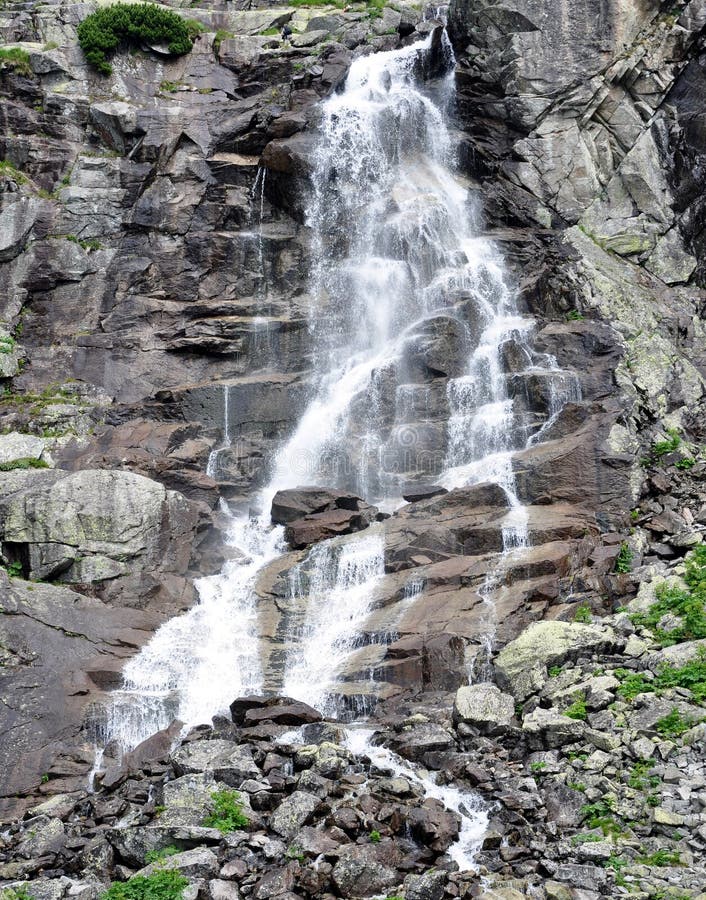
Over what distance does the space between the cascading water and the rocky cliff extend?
0.48 m

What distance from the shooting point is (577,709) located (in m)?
15.9

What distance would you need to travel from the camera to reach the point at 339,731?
668 inches

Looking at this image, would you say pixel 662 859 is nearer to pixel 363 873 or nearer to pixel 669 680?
pixel 669 680

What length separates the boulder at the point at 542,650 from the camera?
675 inches

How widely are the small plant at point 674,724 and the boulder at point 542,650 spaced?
7.57ft

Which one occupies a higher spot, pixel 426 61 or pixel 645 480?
pixel 426 61

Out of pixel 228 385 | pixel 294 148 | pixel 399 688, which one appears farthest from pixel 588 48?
pixel 399 688

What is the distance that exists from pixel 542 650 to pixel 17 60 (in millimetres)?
31144

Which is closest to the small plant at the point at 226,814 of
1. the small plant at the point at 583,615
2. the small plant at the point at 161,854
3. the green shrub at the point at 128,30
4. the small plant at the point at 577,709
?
the small plant at the point at 161,854

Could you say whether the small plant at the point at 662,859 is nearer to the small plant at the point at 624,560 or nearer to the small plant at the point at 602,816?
the small plant at the point at 602,816

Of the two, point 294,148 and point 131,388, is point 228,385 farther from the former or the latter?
point 294,148

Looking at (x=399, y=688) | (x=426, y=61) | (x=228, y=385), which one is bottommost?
(x=399, y=688)

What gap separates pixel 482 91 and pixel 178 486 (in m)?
18.5

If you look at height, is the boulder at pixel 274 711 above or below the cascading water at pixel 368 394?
below
